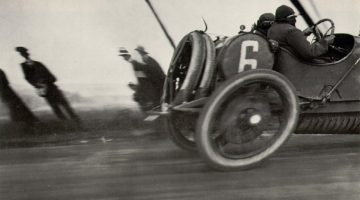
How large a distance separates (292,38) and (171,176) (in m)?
1.25

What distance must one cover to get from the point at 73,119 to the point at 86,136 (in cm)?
24

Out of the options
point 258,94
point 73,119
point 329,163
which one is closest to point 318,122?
Result: point 329,163

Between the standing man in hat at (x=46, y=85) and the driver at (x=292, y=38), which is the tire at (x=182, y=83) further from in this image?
the standing man in hat at (x=46, y=85)

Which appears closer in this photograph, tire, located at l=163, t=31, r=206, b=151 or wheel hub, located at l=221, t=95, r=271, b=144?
wheel hub, located at l=221, t=95, r=271, b=144

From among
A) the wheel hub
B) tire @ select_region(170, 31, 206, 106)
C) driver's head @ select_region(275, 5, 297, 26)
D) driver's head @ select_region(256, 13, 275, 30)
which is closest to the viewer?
the wheel hub

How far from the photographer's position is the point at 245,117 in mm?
3262

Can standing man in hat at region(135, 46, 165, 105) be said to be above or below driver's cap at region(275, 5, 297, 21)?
below

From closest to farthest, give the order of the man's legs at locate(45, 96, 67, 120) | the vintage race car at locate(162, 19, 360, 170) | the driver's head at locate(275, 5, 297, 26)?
the vintage race car at locate(162, 19, 360, 170) < the driver's head at locate(275, 5, 297, 26) < the man's legs at locate(45, 96, 67, 120)

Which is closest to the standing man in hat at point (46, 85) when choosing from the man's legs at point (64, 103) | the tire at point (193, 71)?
the man's legs at point (64, 103)

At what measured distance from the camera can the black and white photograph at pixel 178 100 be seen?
3125mm

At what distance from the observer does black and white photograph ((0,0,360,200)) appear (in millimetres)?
3125

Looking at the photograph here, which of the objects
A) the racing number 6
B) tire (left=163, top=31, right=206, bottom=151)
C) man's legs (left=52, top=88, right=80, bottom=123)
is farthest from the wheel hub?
man's legs (left=52, top=88, right=80, bottom=123)

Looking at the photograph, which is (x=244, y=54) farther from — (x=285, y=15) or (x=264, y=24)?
(x=264, y=24)

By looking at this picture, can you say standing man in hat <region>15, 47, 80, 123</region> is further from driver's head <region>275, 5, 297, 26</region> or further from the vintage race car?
driver's head <region>275, 5, 297, 26</region>
